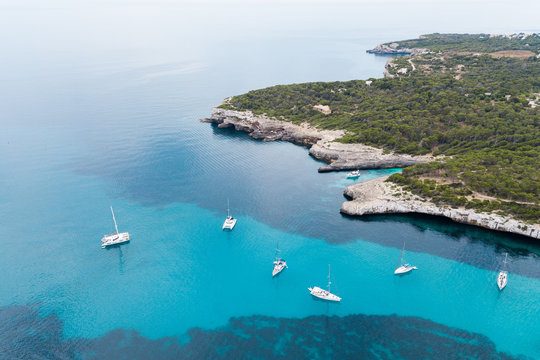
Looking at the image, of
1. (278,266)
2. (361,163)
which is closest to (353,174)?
(361,163)

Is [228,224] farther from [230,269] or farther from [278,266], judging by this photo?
[278,266]

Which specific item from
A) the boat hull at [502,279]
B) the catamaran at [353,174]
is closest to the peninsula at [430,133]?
the catamaran at [353,174]

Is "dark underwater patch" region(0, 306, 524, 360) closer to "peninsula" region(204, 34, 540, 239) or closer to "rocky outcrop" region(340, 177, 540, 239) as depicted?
"rocky outcrop" region(340, 177, 540, 239)

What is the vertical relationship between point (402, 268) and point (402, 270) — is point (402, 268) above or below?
above

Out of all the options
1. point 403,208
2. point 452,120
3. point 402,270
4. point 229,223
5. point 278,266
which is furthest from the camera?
point 452,120

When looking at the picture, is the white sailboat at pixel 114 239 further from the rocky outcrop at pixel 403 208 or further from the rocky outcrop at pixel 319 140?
the rocky outcrop at pixel 319 140

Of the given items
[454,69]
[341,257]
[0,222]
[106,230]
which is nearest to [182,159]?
[106,230]

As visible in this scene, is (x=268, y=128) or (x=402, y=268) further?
(x=268, y=128)
